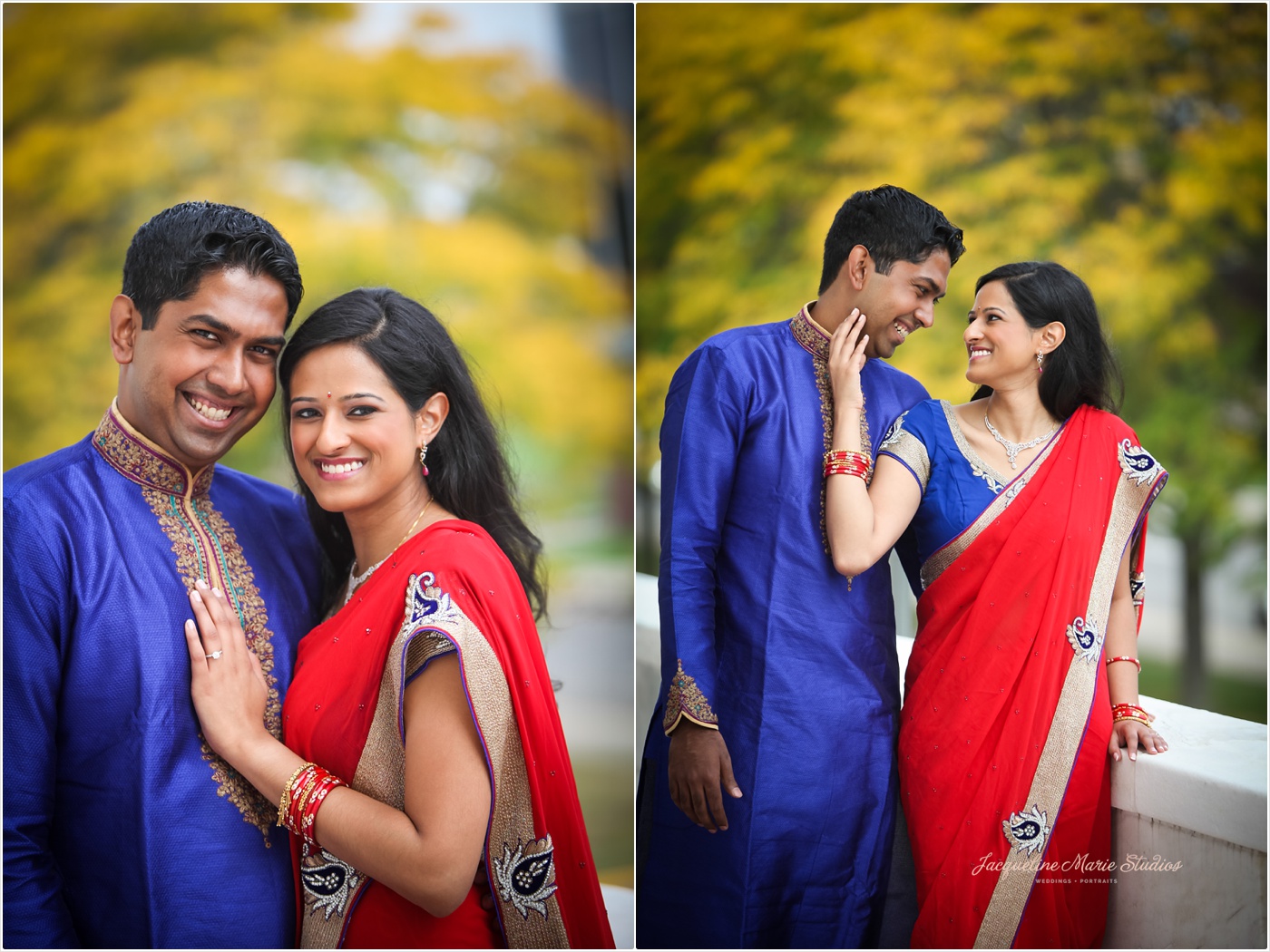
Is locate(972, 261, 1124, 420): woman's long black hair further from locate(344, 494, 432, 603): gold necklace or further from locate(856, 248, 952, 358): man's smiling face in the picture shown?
locate(344, 494, 432, 603): gold necklace

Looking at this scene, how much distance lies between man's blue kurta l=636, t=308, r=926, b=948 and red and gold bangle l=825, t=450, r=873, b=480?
2.0 inches

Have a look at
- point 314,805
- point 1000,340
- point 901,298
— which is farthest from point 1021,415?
point 314,805

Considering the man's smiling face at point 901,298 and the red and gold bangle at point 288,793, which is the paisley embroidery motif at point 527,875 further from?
the man's smiling face at point 901,298

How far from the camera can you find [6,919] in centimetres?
195

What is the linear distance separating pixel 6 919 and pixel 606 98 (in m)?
2.07

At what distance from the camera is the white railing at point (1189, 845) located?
212 cm

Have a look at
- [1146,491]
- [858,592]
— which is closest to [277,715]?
[858,592]

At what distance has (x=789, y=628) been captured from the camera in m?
2.13

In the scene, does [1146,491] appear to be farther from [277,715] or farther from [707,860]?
[277,715]

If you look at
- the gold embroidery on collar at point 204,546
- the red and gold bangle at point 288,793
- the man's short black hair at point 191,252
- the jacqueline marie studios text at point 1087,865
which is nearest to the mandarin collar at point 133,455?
the gold embroidery on collar at point 204,546

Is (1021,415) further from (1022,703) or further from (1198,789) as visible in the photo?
(1198,789)

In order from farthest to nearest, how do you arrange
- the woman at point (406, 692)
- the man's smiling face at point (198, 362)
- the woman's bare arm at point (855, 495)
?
1. the woman's bare arm at point (855, 495)
2. the man's smiling face at point (198, 362)
3. the woman at point (406, 692)

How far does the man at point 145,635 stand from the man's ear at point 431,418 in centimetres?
29

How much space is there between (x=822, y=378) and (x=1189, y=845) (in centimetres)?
122
